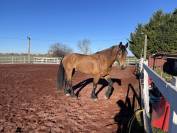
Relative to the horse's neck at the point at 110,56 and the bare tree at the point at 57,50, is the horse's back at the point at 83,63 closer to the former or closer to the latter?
the horse's neck at the point at 110,56

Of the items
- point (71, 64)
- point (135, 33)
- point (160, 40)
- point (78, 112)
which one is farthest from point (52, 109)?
point (135, 33)

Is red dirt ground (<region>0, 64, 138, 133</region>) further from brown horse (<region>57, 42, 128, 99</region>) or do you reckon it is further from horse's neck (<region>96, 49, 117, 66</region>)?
horse's neck (<region>96, 49, 117, 66</region>)

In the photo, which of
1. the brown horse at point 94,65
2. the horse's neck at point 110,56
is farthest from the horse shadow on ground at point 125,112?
the horse's neck at point 110,56

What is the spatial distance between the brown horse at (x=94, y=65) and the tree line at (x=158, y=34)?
27396 mm

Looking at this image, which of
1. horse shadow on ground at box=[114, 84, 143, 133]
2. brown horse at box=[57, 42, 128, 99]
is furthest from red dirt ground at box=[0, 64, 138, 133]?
brown horse at box=[57, 42, 128, 99]

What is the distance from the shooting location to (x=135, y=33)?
43188 mm

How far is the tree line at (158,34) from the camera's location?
37.4 meters

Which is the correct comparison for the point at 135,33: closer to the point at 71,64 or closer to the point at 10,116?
the point at 71,64

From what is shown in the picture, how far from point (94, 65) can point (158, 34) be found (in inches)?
1244

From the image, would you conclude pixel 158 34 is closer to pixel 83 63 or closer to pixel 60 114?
pixel 83 63

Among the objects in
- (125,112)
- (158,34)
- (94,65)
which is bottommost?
(125,112)

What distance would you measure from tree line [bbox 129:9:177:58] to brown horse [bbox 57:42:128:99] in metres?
27.4

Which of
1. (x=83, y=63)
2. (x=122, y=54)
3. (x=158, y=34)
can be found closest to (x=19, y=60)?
(x=158, y=34)

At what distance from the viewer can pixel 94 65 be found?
918 cm
